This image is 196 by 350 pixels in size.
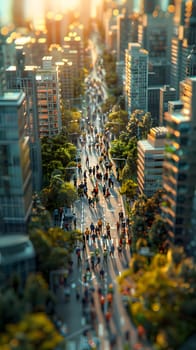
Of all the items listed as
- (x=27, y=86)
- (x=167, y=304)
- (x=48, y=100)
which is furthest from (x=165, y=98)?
(x=167, y=304)

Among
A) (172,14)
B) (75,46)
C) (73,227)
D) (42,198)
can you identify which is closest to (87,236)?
(73,227)

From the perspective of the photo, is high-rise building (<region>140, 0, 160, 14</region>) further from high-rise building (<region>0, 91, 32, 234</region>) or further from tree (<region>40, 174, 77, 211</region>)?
high-rise building (<region>0, 91, 32, 234</region>)

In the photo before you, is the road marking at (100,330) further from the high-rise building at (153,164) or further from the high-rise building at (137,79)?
the high-rise building at (137,79)

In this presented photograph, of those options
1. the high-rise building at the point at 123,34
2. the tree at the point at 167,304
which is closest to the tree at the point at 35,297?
the tree at the point at 167,304

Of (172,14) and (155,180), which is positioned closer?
(155,180)

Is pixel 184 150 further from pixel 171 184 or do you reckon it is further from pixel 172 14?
pixel 172 14

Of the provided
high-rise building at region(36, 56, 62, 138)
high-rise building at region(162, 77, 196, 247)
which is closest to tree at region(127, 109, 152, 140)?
high-rise building at region(36, 56, 62, 138)
